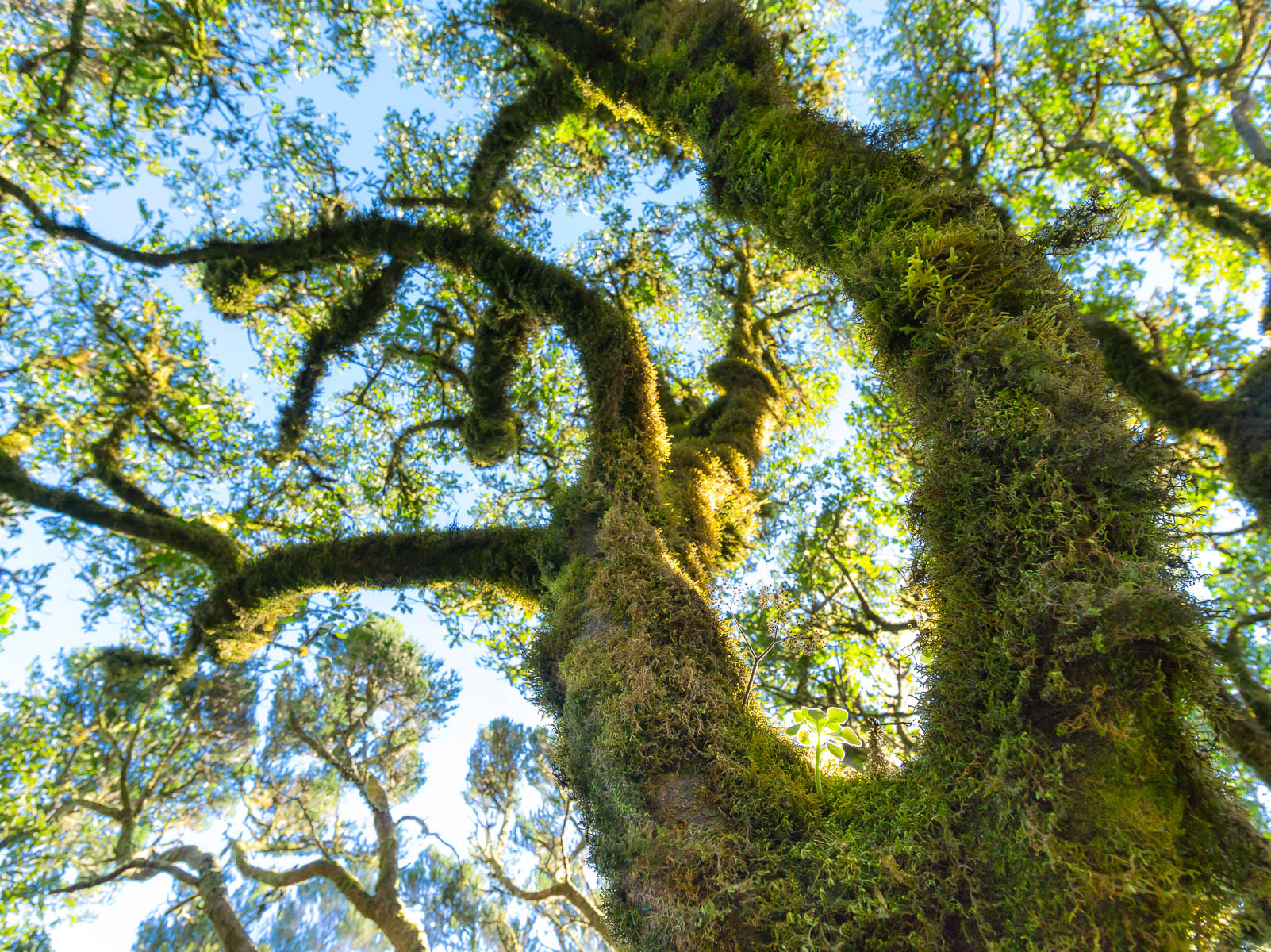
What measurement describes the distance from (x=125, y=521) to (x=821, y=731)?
8.18 metres

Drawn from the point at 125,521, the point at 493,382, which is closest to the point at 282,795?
the point at 125,521

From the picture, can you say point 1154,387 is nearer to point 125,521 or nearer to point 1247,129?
point 1247,129

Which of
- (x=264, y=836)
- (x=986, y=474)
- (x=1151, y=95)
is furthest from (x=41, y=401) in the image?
(x=1151, y=95)

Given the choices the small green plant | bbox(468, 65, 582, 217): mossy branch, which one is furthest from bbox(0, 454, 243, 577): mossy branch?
the small green plant

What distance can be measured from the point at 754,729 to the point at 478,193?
28.3 ft

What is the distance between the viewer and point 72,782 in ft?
28.4

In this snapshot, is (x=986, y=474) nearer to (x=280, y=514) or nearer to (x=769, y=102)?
(x=769, y=102)

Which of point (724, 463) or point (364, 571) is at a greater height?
point (724, 463)

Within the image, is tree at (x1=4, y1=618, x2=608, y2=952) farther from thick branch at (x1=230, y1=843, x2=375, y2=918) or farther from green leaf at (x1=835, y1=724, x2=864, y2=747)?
green leaf at (x1=835, y1=724, x2=864, y2=747)

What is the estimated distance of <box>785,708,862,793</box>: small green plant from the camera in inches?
109

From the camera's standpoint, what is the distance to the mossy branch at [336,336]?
7828mm

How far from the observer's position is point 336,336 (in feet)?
26.3

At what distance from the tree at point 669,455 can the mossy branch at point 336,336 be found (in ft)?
0.19

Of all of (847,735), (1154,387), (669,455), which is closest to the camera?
(847,735)
